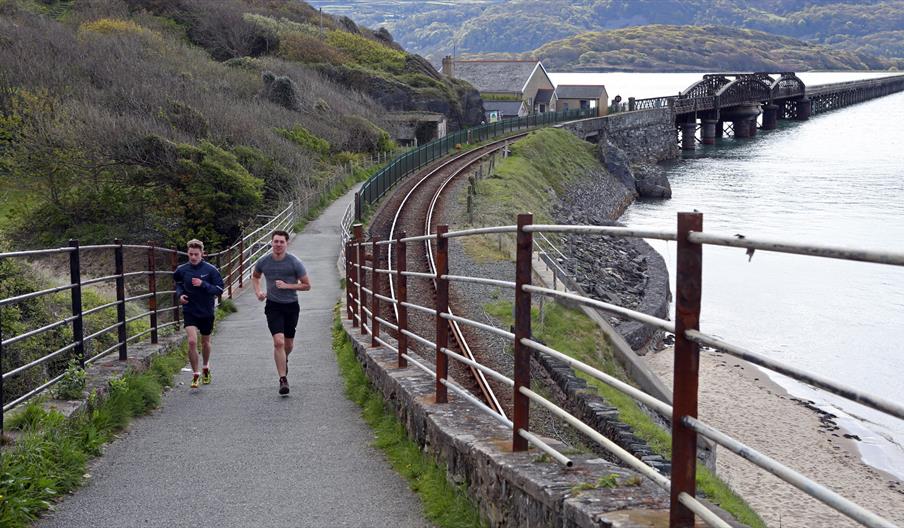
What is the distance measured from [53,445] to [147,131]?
28947mm

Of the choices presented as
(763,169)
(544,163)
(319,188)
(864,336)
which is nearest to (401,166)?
(319,188)

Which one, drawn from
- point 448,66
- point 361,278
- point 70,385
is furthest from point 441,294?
point 448,66

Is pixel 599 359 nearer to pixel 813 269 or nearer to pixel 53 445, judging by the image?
pixel 53 445

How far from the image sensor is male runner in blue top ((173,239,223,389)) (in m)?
10.1

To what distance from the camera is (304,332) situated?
52.1 feet

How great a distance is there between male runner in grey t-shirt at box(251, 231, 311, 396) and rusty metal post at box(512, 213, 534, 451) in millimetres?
4759

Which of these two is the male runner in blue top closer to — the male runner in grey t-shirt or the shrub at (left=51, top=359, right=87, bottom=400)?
the male runner in grey t-shirt

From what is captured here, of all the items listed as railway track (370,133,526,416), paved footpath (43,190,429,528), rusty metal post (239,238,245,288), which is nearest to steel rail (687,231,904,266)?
paved footpath (43,190,429,528)

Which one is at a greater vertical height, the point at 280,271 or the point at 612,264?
the point at 280,271

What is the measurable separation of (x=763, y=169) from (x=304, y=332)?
2621 inches

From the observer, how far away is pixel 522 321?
5.02m

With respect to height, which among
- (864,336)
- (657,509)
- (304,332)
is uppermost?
(657,509)

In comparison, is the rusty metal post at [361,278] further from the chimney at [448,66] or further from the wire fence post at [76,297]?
the chimney at [448,66]

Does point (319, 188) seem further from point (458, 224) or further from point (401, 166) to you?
point (458, 224)
